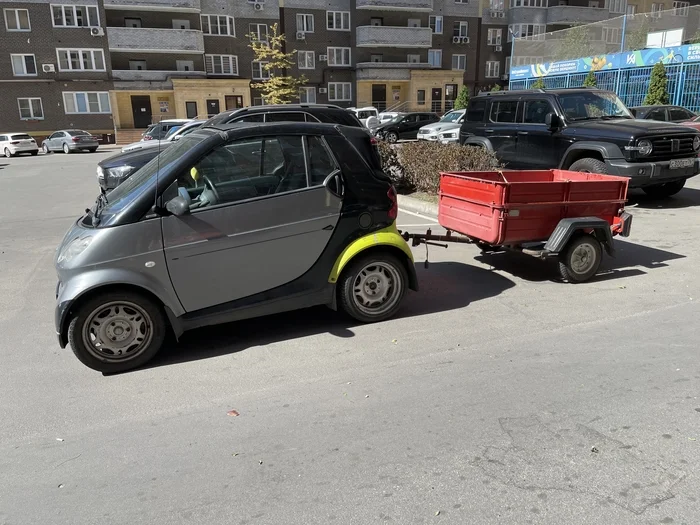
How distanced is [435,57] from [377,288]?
5180cm

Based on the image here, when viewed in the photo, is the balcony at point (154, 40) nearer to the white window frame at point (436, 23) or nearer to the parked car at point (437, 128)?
the white window frame at point (436, 23)

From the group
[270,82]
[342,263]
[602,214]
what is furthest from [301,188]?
[270,82]

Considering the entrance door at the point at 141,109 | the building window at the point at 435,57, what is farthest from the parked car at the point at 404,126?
the building window at the point at 435,57

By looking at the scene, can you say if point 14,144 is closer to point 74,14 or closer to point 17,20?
point 17,20

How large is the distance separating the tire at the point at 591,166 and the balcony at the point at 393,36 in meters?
40.9

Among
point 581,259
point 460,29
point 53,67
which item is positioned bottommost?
point 581,259

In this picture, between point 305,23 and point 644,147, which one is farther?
point 305,23

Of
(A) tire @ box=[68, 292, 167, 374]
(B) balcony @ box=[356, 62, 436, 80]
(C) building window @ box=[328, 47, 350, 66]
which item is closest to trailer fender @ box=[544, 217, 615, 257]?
(A) tire @ box=[68, 292, 167, 374]

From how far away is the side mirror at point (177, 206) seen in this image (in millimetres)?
4430

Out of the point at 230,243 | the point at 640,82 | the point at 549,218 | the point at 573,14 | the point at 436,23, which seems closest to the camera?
the point at 230,243

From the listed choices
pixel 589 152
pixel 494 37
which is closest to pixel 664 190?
pixel 589 152

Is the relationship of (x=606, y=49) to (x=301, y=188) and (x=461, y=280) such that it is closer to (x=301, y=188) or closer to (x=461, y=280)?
(x=461, y=280)

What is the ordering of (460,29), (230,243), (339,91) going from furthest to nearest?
(460,29) → (339,91) → (230,243)

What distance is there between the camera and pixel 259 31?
46344 millimetres
